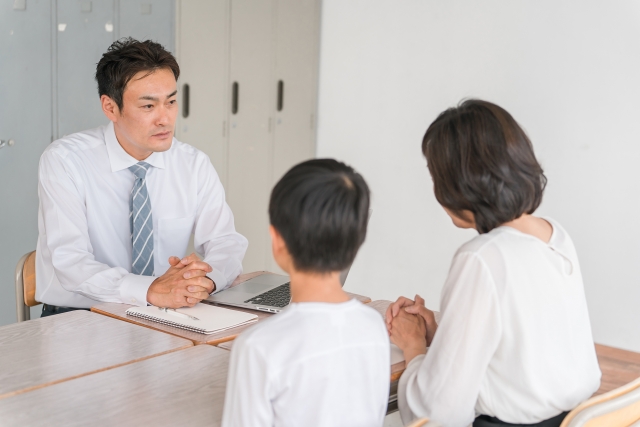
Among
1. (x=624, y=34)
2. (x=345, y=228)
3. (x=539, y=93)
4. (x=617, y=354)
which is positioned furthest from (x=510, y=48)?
(x=345, y=228)

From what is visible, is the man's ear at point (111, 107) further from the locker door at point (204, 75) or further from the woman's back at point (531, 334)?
the locker door at point (204, 75)

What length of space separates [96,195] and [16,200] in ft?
4.30

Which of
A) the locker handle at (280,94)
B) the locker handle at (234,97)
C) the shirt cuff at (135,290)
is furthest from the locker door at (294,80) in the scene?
the shirt cuff at (135,290)

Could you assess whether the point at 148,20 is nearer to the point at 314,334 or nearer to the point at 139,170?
the point at 139,170

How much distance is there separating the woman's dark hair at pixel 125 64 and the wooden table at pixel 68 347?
756mm

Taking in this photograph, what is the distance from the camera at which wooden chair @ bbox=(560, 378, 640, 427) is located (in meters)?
1.05

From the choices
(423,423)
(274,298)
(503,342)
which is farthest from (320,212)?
(274,298)

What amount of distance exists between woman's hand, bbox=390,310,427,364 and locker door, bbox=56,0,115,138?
2.33 m

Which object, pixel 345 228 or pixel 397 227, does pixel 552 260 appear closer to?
pixel 345 228

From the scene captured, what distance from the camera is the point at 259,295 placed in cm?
188

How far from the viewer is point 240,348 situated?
→ 3.21 feet

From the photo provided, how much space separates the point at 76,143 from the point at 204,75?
177 cm

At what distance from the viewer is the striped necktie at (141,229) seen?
2.06 metres

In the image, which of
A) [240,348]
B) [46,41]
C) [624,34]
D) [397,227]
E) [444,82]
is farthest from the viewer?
[397,227]
